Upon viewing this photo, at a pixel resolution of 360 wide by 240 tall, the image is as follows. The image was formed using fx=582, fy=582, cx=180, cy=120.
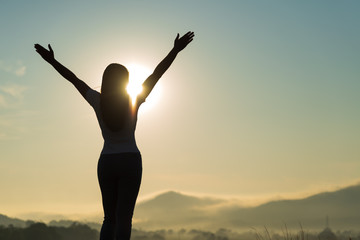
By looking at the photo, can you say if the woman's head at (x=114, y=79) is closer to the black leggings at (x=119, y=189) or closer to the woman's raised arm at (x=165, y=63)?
the woman's raised arm at (x=165, y=63)

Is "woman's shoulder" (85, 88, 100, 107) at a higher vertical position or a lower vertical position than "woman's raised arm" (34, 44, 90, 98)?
lower

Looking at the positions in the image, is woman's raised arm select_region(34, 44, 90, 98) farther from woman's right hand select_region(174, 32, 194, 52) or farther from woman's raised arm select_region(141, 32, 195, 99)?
woman's right hand select_region(174, 32, 194, 52)

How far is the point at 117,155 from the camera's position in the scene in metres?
6.82

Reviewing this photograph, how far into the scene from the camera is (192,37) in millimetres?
8242

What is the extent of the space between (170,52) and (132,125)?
52.2 inches

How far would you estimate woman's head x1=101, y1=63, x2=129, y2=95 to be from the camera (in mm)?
6957

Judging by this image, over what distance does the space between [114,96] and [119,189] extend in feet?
3.64

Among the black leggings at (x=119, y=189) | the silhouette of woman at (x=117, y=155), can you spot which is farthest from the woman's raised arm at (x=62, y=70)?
the black leggings at (x=119, y=189)

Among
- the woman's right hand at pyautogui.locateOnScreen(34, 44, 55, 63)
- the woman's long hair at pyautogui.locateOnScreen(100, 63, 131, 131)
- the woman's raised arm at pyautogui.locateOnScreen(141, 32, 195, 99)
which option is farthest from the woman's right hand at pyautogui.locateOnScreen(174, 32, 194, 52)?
the woman's right hand at pyautogui.locateOnScreen(34, 44, 55, 63)

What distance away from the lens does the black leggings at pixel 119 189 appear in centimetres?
682

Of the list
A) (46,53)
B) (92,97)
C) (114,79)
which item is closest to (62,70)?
(46,53)

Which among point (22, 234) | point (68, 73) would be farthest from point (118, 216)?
point (22, 234)

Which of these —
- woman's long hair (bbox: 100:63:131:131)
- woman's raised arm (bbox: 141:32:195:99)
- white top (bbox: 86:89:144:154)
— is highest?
woman's raised arm (bbox: 141:32:195:99)

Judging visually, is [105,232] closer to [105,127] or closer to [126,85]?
[105,127]
